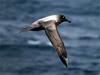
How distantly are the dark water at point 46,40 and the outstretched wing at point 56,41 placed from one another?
704 cm

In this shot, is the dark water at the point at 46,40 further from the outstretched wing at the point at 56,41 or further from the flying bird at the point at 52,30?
the outstretched wing at the point at 56,41

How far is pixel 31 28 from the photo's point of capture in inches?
580

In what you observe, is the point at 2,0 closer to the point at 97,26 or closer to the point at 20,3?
the point at 20,3

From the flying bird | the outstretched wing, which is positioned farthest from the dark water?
the outstretched wing

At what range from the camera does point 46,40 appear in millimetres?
25016

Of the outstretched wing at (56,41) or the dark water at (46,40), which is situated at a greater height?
the outstretched wing at (56,41)

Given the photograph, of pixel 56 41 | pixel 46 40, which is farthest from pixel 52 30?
pixel 46 40

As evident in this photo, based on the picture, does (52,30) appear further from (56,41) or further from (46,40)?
(46,40)

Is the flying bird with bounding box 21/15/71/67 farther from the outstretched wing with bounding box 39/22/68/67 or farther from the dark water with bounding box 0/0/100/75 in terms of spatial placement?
the dark water with bounding box 0/0/100/75

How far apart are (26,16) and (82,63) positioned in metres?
5.03

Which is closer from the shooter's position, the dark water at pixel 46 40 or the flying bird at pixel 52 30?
the flying bird at pixel 52 30

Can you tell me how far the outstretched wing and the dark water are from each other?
23.1 ft

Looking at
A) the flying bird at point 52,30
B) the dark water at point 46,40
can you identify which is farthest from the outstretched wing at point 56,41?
the dark water at point 46,40

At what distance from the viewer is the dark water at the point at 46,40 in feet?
74.2
